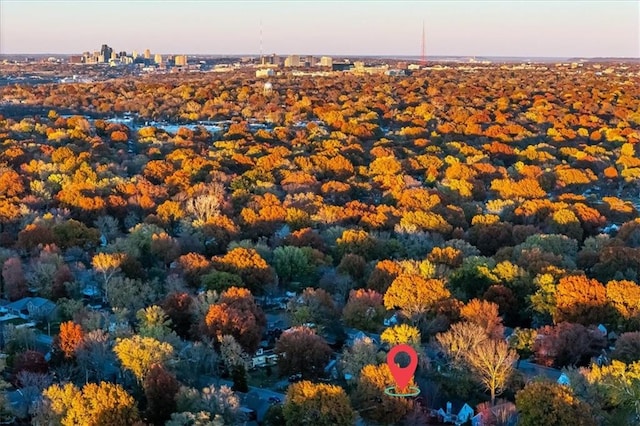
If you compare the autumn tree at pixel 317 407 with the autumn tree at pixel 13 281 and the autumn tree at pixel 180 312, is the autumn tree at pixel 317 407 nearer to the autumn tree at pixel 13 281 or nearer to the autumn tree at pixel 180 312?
the autumn tree at pixel 180 312

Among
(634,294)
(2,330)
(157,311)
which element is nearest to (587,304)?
(634,294)

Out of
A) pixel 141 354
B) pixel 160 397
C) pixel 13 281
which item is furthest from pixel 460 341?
pixel 13 281

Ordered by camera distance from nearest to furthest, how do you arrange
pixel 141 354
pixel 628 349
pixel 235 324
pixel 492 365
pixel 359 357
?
pixel 141 354 → pixel 492 365 → pixel 359 357 → pixel 628 349 → pixel 235 324

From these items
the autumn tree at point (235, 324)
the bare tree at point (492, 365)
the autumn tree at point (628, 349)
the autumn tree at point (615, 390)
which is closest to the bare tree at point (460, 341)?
the bare tree at point (492, 365)

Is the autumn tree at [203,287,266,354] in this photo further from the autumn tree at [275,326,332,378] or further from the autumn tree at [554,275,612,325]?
the autumn tree at [554,275,612,325]

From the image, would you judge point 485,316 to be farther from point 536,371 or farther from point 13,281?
point 13,281

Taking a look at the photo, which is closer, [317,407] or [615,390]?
[317,407]

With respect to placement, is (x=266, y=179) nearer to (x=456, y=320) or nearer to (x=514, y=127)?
(x=456, y=320)
